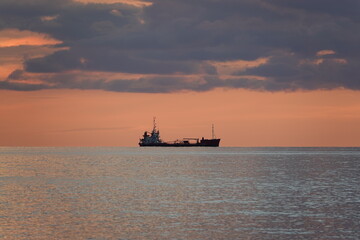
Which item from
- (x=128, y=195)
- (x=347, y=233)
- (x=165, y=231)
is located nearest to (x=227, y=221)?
(x=165, y=231)

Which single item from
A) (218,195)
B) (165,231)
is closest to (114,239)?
(165,231)

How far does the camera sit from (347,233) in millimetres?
48875

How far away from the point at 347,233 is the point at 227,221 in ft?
36.5

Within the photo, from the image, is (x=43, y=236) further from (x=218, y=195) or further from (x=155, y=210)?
(x=218, y=195)

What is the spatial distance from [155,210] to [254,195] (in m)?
21.1

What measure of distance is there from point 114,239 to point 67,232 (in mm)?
5314

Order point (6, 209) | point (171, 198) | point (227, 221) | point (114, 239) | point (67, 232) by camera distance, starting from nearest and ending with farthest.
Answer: point (114, 239) < point (67, 232) < point (227, 221) < point (6, 209) < point (171, 198)

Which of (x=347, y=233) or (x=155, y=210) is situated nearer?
(x=347, y=233)

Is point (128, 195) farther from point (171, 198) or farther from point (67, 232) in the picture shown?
point (67, 232)

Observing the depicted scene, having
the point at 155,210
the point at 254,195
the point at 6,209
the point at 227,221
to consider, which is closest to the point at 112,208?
the point at 155,210

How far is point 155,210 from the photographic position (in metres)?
Answer: 62.8

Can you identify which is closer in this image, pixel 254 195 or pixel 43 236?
pixel 43 236

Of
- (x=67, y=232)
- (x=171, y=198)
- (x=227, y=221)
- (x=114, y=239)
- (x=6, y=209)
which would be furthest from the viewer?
(x=171, y=198)

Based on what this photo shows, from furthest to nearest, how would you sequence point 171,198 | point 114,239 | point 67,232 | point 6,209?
1. point 171,198
2. point 6,209
3. point 67,232
4. point 114,239
